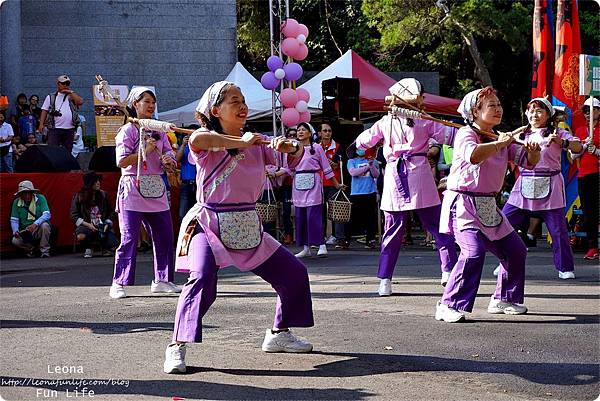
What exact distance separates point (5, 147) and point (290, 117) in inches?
197

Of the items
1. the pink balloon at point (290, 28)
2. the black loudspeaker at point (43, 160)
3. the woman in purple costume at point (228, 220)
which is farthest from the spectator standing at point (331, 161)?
the woman in purple costume at point (228, 220)

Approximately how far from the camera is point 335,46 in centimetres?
3111

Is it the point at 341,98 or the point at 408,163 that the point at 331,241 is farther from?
the point at 408,163

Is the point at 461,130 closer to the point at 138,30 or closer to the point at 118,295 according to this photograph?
the point at 118,295

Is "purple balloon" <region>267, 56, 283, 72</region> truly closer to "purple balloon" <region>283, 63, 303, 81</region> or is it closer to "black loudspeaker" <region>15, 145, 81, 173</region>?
"purple balloon" <region>283, 63, 303, 81</region>

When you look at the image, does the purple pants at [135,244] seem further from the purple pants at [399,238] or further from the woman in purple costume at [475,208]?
the woman in purple costume at [475,208]

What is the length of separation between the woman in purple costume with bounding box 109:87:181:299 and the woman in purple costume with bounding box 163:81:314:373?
9.59ft

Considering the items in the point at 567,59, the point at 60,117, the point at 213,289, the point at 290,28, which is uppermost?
the point at 290,28

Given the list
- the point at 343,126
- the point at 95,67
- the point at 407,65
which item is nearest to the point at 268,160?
the point at 343,126

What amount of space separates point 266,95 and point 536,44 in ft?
20.1

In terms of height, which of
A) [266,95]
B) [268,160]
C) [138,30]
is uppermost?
[138,30]

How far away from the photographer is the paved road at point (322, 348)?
5.64 m

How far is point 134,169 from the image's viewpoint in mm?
9562

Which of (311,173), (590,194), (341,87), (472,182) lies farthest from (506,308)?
(341,87)
